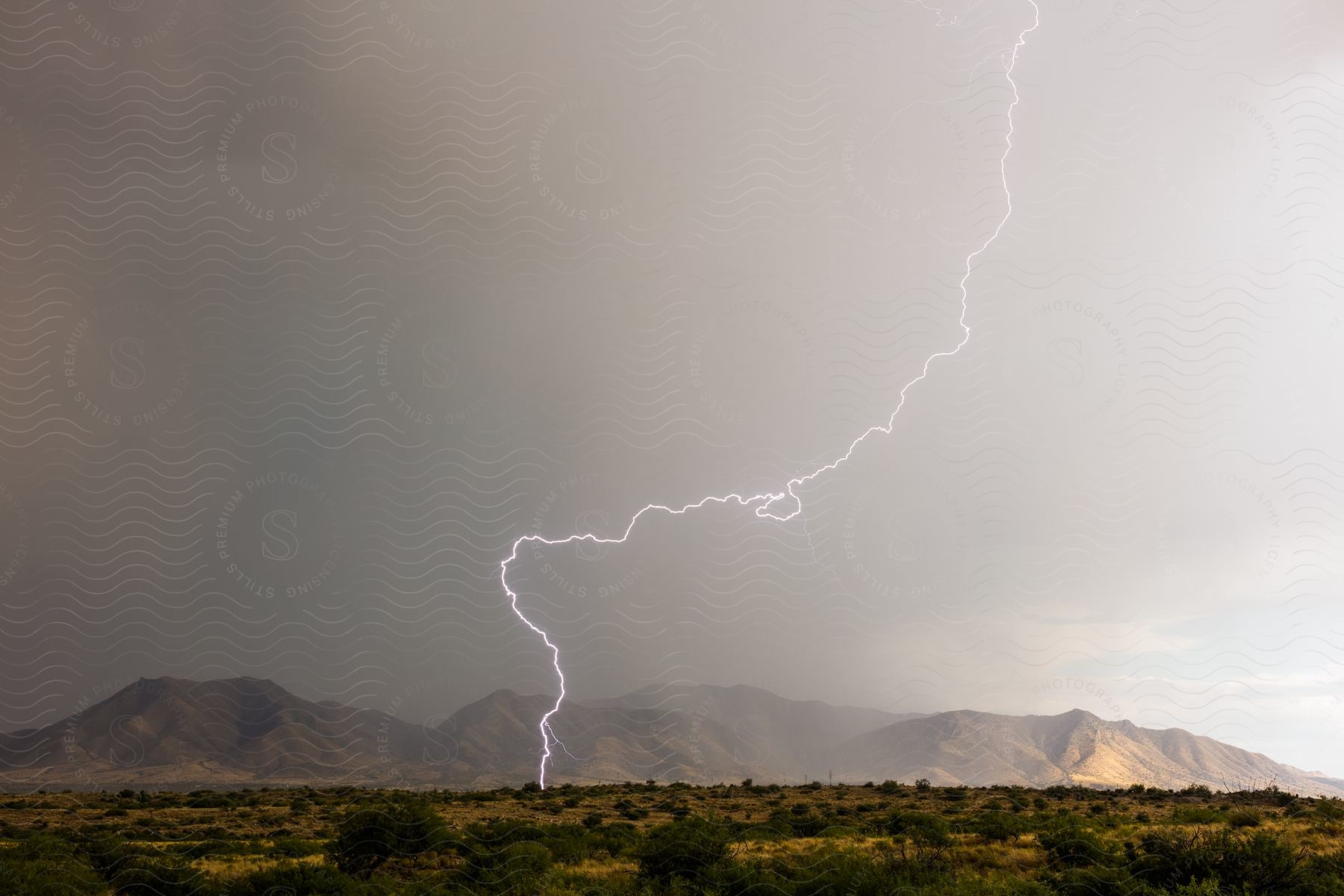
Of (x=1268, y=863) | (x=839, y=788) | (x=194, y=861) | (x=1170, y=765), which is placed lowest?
(x=1170, y=765)

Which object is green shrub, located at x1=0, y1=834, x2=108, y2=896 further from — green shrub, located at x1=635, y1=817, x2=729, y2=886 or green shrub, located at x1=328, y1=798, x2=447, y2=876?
green shrub, located at x1=635, y1=817, x2=729, y2=886

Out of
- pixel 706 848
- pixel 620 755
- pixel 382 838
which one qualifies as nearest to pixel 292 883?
pixel 382 838

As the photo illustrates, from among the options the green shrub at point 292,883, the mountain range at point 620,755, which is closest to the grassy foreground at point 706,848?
the green shrub at point 292,883

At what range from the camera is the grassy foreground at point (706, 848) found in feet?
47.0

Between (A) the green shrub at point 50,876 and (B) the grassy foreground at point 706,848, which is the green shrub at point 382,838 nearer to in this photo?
(B) the grassy foreground at point 706,848

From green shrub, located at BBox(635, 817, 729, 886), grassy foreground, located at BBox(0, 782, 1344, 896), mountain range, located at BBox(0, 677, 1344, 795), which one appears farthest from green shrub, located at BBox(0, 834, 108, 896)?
mountain range, located at BBox(0, 677, 1344, 795)

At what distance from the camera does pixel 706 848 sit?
1608 centimetres

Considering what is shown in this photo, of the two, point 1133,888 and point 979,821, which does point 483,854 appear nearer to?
point 1133,888

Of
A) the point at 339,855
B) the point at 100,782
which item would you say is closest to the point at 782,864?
the point at 339,855

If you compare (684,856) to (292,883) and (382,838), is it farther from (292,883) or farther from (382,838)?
(382,838)

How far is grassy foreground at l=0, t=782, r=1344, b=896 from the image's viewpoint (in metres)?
14.3

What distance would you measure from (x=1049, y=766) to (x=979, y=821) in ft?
568

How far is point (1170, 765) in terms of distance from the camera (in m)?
176

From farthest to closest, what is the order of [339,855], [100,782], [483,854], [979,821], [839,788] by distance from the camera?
[100,782], [839,788], [979,821], [339,855], [483,854]
